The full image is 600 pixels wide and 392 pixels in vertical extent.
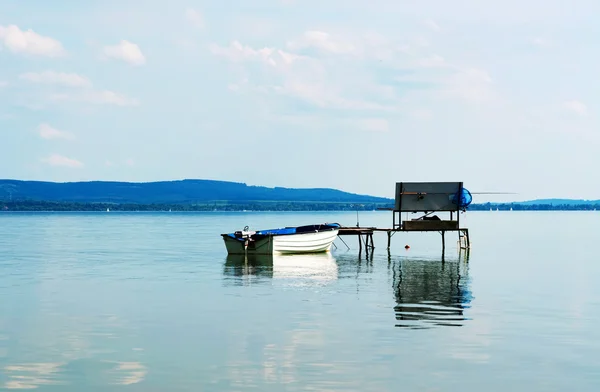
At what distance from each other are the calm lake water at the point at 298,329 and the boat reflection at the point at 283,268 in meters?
0.27

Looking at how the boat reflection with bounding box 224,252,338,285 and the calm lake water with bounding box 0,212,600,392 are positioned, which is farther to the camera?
the boat reflection with bounding box 224,252,338,285

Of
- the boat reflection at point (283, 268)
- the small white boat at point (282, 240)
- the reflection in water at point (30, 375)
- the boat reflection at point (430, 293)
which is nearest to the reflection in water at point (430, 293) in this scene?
the boat reflection at point (430, 293)

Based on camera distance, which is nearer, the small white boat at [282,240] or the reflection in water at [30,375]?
the reflection in water at [30,375]

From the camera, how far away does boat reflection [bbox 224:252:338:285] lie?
1945 inches

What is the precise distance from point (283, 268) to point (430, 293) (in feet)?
52.7

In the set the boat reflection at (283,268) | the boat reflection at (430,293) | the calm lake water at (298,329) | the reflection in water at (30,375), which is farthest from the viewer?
the boat reflection at (283,268)

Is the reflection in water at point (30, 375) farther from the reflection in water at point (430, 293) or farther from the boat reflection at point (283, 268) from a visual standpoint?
the boat reflection at point (283, 268)

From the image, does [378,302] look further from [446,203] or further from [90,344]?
[446,203]

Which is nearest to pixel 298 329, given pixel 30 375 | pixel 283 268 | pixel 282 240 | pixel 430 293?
pixel 30 375

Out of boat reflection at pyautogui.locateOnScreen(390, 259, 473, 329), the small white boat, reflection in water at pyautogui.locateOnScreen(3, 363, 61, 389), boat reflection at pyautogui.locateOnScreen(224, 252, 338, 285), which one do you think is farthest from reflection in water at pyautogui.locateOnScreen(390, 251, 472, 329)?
reflection in water at pyautogui.locateOnScreen(3, 363, 61, 389)

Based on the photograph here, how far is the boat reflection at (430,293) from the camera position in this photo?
107 feet

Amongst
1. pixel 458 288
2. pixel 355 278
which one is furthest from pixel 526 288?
pixel 355 278

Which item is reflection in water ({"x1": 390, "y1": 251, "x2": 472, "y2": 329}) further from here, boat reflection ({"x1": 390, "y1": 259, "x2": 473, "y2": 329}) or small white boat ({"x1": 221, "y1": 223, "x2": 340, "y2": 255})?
small white boat ({"x1": 221, "y1": 223, "x2": 340, "y2": 255})

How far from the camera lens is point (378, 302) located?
125 ft
